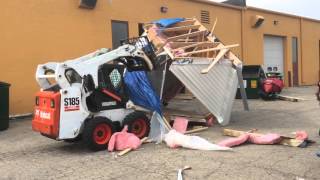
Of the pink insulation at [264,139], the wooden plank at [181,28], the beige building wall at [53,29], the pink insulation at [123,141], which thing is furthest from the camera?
the beige building wall at [53,29]

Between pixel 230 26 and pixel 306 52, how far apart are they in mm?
8810

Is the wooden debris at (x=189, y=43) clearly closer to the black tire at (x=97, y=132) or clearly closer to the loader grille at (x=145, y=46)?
the loader grille at (x=145, y=46)

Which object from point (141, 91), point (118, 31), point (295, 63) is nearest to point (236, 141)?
point (141, 91)

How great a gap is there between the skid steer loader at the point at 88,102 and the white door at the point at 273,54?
17880 millimetres

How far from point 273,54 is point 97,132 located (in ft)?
66.5

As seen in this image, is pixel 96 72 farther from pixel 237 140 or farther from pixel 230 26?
pixel 230 26

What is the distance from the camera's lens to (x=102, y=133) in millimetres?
9195

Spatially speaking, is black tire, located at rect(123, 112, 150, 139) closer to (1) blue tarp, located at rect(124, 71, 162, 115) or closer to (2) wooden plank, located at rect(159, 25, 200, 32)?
(1) blue tarp, located at rect(124, 71, 162, 115)

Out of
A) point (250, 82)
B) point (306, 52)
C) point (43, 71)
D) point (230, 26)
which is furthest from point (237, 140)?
point (306, 52)

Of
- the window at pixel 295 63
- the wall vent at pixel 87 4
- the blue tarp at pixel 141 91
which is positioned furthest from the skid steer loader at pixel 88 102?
the window at pixel 295 63

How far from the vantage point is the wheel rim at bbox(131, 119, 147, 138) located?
32.1ft

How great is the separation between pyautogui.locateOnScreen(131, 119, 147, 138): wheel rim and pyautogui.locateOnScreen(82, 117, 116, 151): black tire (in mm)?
551

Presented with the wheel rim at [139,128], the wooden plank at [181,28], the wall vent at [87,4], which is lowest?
the wheel rim at [139,128]

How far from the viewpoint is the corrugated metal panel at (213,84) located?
10.8m
